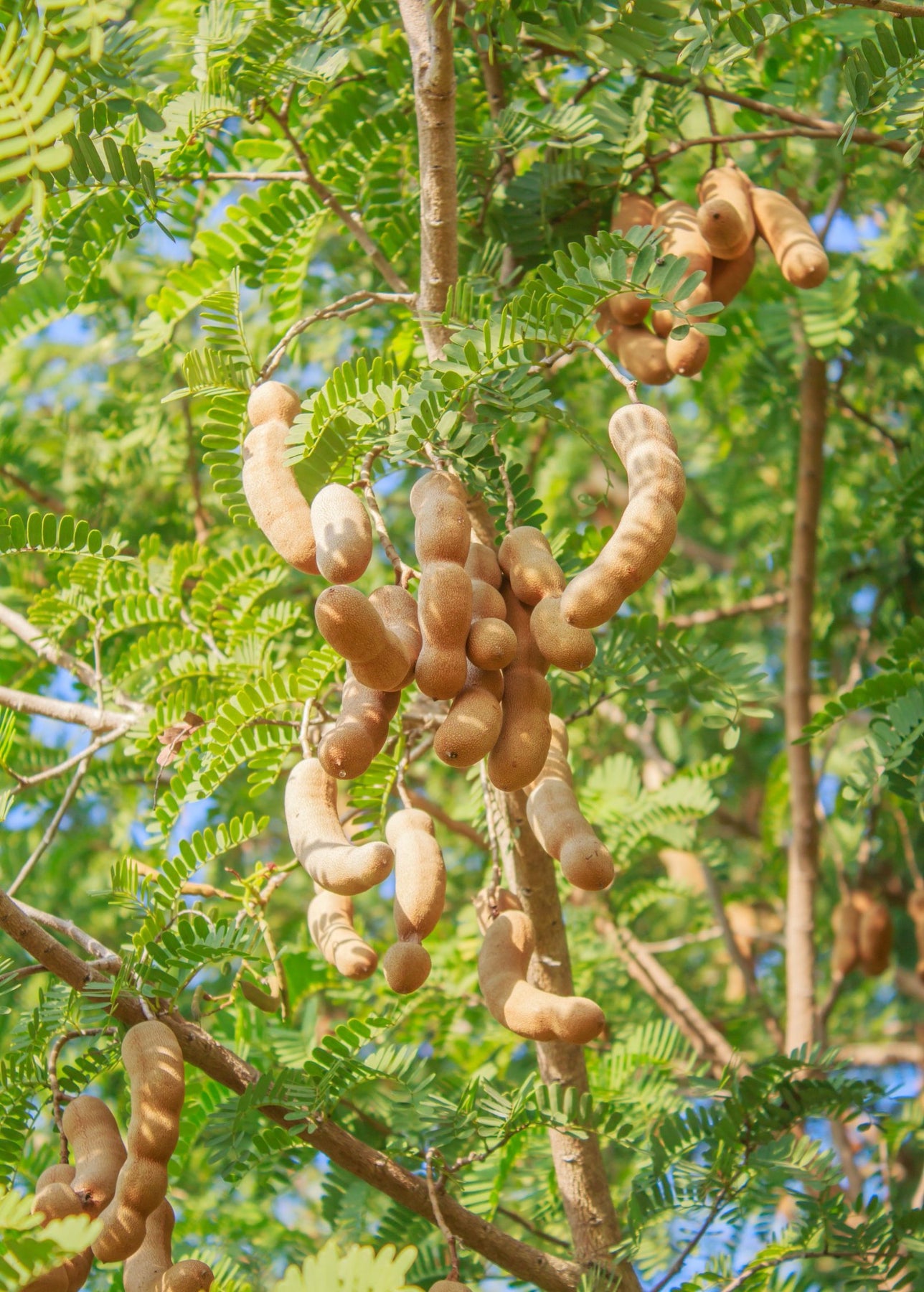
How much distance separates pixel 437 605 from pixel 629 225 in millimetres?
656

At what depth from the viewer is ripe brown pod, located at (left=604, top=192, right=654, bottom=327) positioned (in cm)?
125

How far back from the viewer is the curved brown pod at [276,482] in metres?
0.98

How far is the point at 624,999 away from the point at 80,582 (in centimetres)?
120

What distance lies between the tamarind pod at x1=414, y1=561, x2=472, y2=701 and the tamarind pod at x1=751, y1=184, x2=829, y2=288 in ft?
1.90

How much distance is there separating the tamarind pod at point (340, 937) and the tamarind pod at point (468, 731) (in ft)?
0.64

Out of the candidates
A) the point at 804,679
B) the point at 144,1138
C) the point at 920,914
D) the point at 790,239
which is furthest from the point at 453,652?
the point at 920,914

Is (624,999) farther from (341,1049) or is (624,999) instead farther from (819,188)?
(819,188)

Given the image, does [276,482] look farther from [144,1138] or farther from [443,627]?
[144,1138]

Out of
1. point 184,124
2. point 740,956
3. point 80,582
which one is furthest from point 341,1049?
point 740,956

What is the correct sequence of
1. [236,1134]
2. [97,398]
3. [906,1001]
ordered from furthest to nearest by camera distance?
[906,1001]
[97,398]
[236,1134]

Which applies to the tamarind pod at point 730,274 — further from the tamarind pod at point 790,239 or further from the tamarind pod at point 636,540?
the tamarind pod at point 636,540

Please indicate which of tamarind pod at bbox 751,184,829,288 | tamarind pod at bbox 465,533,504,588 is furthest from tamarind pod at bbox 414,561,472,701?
tamarind pod at bbox 751,184,829,288

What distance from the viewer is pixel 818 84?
192 cm

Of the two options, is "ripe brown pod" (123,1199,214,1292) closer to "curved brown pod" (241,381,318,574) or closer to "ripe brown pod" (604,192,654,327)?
"curved brown pod" (241,381,318,574)
